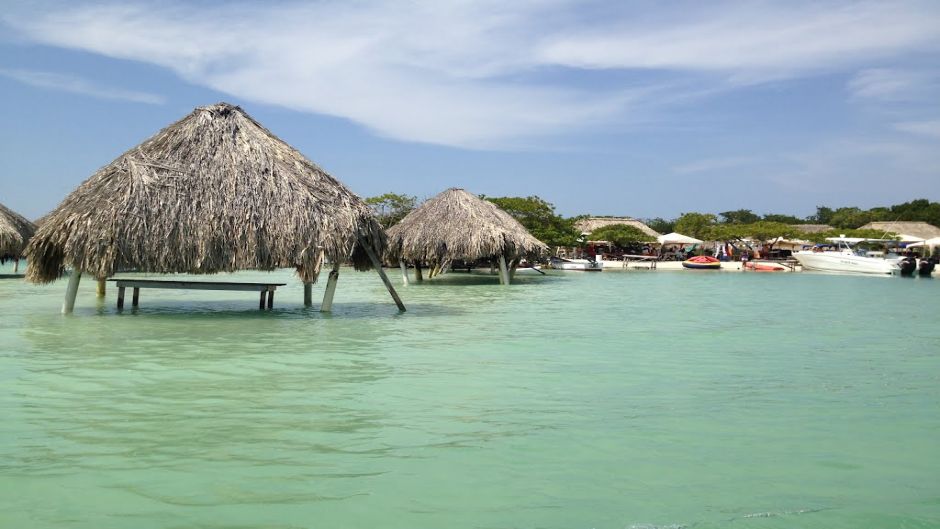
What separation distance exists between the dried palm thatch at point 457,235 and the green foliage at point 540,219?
15.6 meters

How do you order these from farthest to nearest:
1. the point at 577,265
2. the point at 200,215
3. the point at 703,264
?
the point at 703,264
the point at 577,265
the point at 200,215

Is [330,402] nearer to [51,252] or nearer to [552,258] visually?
[51,252]

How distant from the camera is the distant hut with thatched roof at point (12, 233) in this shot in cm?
2307

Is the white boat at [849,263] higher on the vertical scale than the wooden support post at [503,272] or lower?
higher

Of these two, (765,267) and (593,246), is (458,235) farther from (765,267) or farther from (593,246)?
(593,246)

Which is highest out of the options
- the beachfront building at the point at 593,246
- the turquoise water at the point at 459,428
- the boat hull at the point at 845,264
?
the beachfront building at the point at 593,246

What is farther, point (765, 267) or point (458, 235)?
point (765, 267)

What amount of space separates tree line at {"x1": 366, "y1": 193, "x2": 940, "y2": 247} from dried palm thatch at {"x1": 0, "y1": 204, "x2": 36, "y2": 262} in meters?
10.3

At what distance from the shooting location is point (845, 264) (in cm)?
4009

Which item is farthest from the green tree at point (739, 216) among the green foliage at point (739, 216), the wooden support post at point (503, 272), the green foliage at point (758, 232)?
the wooden support post at point (503, 272)

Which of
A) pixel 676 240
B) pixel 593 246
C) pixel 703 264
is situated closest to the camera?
pixel 703 264

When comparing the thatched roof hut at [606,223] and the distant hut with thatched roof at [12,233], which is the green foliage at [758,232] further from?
the distant hut with thatched roof at [12,233]

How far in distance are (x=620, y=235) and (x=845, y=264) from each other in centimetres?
1472

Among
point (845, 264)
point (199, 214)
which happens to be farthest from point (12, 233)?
point (845, 264)
